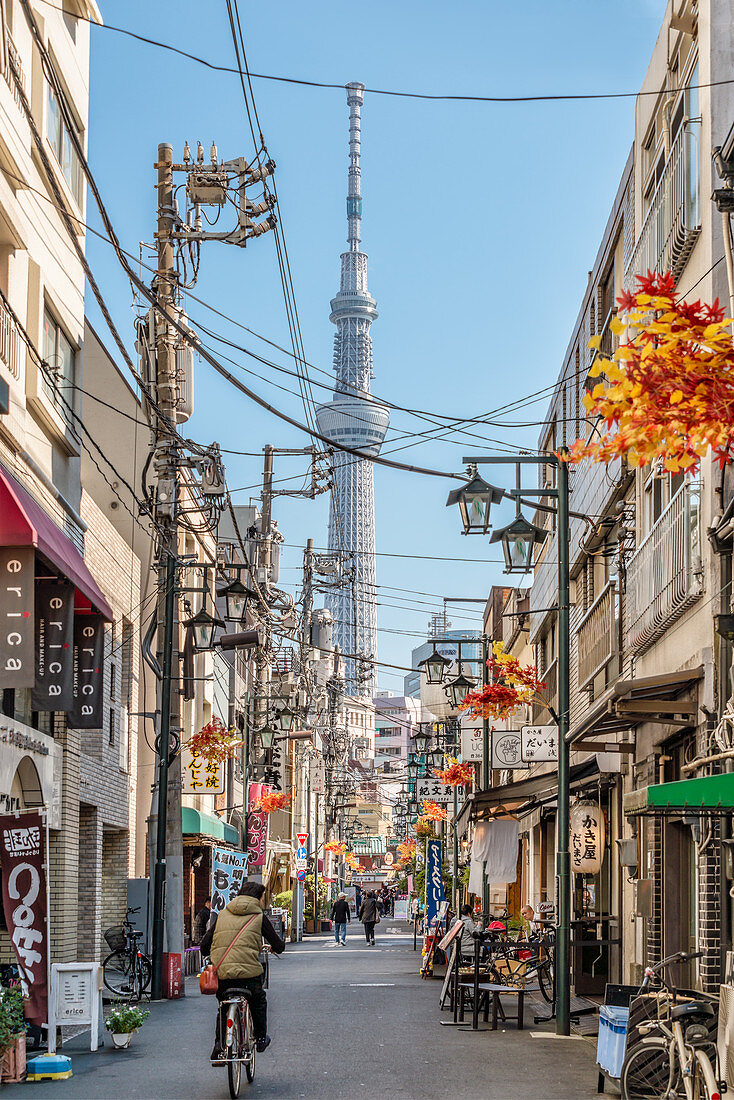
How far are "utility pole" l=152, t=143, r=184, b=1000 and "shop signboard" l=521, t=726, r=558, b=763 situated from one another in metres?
6.40

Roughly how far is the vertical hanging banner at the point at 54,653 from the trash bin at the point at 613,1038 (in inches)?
309

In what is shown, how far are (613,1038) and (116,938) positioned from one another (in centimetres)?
1632

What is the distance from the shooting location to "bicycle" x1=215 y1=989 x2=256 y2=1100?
12.2m

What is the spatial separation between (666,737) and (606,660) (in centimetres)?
565

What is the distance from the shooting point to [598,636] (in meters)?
24.1

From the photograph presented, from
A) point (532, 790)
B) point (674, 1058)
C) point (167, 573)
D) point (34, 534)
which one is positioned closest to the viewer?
point (674, 1058)

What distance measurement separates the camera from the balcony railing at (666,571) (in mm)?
14969

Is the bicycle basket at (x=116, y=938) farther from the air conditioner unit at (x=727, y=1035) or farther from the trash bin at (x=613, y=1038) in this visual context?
the air conditioner unit at (x=727, y=1035)

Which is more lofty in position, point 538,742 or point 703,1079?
point 538,742

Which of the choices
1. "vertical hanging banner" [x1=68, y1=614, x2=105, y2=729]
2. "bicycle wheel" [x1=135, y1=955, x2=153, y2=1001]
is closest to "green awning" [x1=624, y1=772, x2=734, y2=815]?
"vertical hanging banner" [x1=68, y1=614, x2=105, y2=729]

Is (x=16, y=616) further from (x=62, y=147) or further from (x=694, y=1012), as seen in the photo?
(x=62, y=147)

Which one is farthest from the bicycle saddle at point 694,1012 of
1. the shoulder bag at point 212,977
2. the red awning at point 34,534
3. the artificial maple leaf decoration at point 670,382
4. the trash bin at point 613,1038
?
the red awning at point 34,534

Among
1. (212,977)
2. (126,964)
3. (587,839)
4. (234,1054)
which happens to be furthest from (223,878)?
(234,1054)

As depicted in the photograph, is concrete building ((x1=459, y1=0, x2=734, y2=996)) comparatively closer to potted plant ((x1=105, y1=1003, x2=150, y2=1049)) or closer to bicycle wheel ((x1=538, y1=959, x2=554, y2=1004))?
bicycle wheel ((x1=538, y1=959, x2=554, y2=1004))
